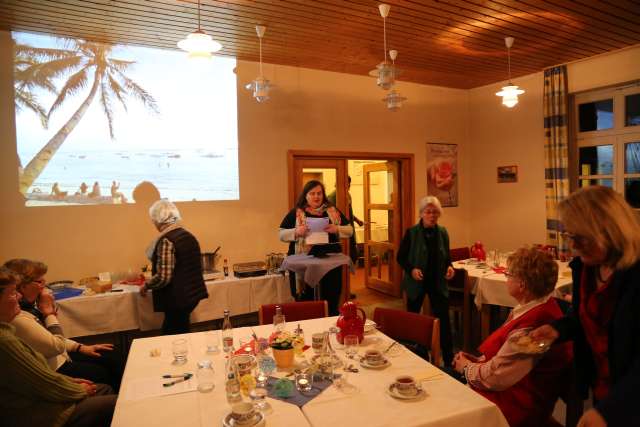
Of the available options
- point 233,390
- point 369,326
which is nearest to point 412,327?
point 369,326

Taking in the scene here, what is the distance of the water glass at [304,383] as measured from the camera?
5.59ft

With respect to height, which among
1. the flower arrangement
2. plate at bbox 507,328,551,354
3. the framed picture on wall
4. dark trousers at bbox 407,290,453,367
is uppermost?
the framed picture on wall

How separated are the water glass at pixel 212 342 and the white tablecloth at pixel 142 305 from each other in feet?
5.17

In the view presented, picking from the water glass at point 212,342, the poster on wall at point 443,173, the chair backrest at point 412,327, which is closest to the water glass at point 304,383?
the water glass at point 212,342

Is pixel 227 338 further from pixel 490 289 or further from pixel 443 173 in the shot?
pixel 443 173

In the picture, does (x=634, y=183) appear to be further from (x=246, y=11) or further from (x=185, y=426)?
(x=185, y=426)

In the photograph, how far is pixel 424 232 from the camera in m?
3.70

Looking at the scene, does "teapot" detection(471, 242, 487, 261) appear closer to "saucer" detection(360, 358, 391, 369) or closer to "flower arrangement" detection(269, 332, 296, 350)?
"saucer" detection(360, 358, 391, 369)

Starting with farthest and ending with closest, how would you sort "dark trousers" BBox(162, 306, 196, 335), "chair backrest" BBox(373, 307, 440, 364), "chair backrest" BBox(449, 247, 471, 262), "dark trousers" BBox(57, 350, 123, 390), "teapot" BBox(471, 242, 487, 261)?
"chair backrest" BBox(449, 247, 471, 262)
"teapot" BBox(471, 242, 487, 261)
"dark trousers" BBox(162, 306, 196, 335)
"dark trousers" BBox(57, 350, 123, 390)
"chair backrest" BBox(373, 307, 440, 364)

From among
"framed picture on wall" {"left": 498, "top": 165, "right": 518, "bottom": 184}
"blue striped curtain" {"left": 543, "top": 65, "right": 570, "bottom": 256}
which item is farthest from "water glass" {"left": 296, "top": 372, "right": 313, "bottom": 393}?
"framed picture on wall" {"left": 498, "top": 165, "right": 518, "bottom": 184}

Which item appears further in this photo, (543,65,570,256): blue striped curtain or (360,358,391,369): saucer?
(543,65,570,256): blue striped curtain

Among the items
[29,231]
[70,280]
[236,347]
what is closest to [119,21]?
[29,231]

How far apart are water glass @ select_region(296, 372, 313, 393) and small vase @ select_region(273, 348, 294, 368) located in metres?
0.16

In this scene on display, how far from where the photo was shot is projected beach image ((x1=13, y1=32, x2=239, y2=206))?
386cm
